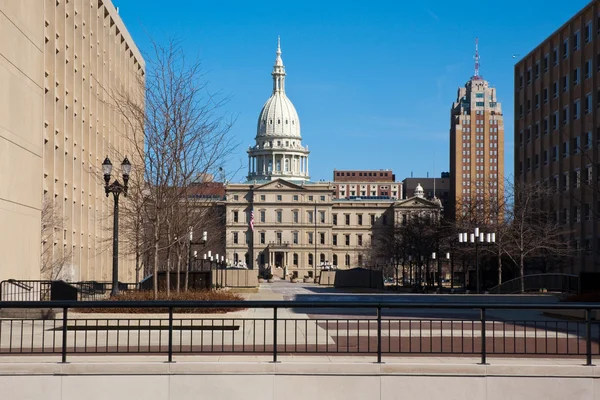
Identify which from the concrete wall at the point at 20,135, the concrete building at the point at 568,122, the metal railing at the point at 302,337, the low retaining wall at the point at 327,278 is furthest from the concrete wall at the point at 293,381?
the low retaining wall at the point at 327,278

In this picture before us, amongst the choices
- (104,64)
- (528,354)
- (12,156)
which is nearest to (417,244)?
(104,64)

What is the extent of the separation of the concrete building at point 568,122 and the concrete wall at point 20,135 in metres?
46.2

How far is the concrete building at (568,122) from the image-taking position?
7312 centimetres

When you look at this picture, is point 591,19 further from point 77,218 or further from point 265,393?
point 265,393

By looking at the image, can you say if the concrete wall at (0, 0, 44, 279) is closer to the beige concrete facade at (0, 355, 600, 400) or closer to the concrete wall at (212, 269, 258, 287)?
the beige concrete facade at (0, 355, 600, 400)

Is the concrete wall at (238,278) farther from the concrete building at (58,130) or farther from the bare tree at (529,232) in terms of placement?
the bare tree at (529,232)

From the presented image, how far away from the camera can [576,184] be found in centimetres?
7550

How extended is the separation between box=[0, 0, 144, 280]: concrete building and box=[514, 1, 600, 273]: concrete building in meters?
36.6

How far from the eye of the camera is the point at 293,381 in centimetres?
1454

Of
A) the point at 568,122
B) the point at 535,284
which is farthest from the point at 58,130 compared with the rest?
the point at 568,122

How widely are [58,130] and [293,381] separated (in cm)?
5191

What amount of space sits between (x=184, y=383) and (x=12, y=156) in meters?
16.2

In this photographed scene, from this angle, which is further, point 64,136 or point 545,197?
point 545,197

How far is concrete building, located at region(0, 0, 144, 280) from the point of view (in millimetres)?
28500
